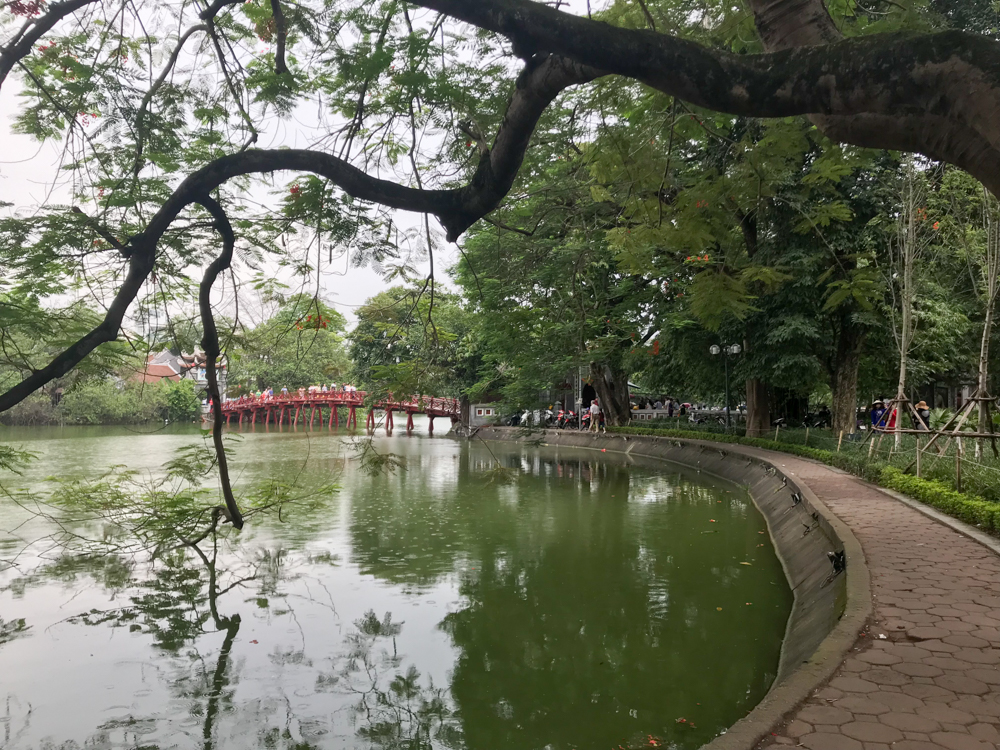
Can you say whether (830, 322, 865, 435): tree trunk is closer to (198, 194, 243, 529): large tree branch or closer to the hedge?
the hedge

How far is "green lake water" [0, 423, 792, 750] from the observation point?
4293 millimetres

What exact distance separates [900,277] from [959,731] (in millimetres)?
11282

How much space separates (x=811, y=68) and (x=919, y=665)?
290cm

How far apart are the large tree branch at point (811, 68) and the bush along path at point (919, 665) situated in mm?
2118

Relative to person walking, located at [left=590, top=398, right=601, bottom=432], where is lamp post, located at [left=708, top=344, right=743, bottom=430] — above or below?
above

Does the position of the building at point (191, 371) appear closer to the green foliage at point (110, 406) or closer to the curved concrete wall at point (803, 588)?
the curved concrete wall at point (803, 588)

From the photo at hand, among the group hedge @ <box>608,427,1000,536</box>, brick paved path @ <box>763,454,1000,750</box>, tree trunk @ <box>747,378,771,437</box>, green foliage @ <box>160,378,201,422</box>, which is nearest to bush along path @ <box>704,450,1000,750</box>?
brick paved path @ <box>763,454,1000,750</box>

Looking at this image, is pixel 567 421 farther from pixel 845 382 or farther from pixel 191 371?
pixel 191 371

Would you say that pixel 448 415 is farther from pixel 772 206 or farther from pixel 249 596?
pixel 249 596

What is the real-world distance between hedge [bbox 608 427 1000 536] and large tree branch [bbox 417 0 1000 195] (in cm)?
550

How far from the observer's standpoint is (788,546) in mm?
8242

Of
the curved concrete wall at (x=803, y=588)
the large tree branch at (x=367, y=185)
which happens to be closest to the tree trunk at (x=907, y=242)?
the curved concrete wall at (x=803, y=588)

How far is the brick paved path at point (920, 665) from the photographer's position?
9.66 ft

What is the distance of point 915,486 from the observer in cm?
890
